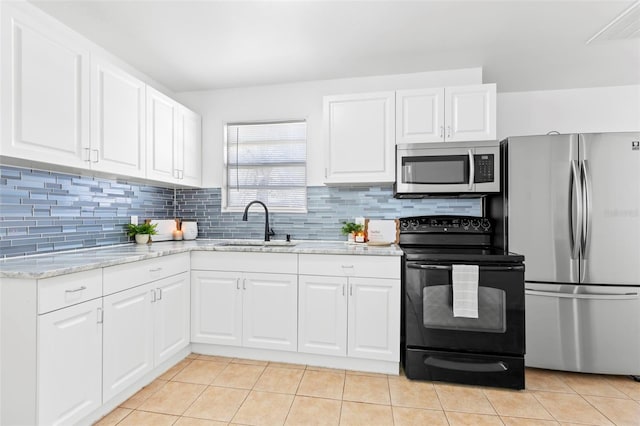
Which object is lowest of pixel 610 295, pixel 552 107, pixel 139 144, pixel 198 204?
pixel 610 295

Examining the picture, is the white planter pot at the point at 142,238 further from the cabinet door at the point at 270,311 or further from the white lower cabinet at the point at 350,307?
the white lower cabinet at the point at 350,307

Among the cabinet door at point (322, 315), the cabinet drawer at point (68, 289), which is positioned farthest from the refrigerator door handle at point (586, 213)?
the cabinet drawer at point (68, 289)

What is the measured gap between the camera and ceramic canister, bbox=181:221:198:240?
3.35m

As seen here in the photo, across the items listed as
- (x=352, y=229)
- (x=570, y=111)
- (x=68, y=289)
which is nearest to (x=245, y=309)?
(x=352, y=229)

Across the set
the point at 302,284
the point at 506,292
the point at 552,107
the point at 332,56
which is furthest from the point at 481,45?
the point at 302,284

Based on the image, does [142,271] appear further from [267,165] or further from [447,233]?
[447,233]

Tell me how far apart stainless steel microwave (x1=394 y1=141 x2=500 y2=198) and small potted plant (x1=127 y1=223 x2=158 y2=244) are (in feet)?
7.38

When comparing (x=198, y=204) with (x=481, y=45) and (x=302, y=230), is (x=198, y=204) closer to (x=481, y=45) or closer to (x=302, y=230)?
(x=302, y=230)

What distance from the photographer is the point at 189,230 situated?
335cm

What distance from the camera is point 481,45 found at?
8.25 feet

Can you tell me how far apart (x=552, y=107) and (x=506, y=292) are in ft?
7.43

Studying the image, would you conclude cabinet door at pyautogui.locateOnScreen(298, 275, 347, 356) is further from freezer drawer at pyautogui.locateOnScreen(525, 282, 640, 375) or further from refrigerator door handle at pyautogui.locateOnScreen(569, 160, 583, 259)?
refrigerator door handle at pyautogui.locateOnScreen(569, 160, 583, 259)

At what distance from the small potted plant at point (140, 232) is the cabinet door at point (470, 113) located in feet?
8.94

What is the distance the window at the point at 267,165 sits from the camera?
3297 mm
